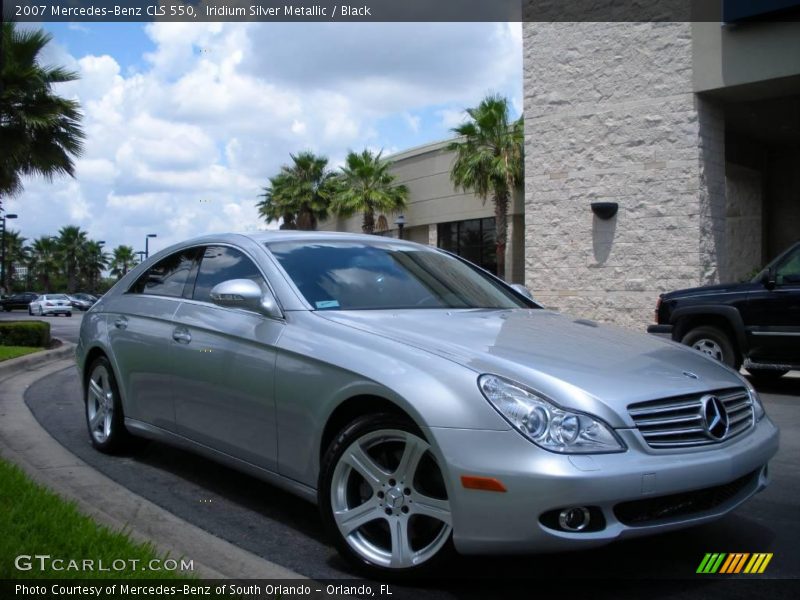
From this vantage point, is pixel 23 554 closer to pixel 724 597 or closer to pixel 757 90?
pixel 724 597

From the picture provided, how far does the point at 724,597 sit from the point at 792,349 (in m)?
6.68

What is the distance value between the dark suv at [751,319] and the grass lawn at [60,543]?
25.8 ft

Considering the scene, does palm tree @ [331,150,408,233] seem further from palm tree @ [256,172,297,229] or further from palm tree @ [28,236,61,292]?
palm tree @ [28,236,61,292]

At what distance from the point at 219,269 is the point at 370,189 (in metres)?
31.1

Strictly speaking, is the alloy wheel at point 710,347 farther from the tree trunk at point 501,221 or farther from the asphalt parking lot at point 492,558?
the tree trunk at point 501,221

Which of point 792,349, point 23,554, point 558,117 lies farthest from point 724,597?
point 558,117

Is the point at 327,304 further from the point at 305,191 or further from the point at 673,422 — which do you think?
the point at 305,191

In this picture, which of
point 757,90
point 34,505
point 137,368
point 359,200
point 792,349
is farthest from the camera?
point 359,200

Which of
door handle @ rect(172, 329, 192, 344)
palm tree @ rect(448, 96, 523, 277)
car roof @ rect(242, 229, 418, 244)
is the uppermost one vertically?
palm tree @ rect(448, 96, 523, 277)

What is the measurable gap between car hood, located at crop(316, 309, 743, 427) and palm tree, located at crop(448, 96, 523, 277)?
80.9 feet

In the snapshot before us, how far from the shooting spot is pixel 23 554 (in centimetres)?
312

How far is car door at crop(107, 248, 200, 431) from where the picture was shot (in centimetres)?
493

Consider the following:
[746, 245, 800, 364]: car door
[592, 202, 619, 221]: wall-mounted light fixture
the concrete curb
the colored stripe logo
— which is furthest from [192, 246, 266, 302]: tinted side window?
[592, 202, 619, 221]: wall-mounted light fixture

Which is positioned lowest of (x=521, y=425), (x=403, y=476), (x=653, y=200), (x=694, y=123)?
(x=403, y=476)
